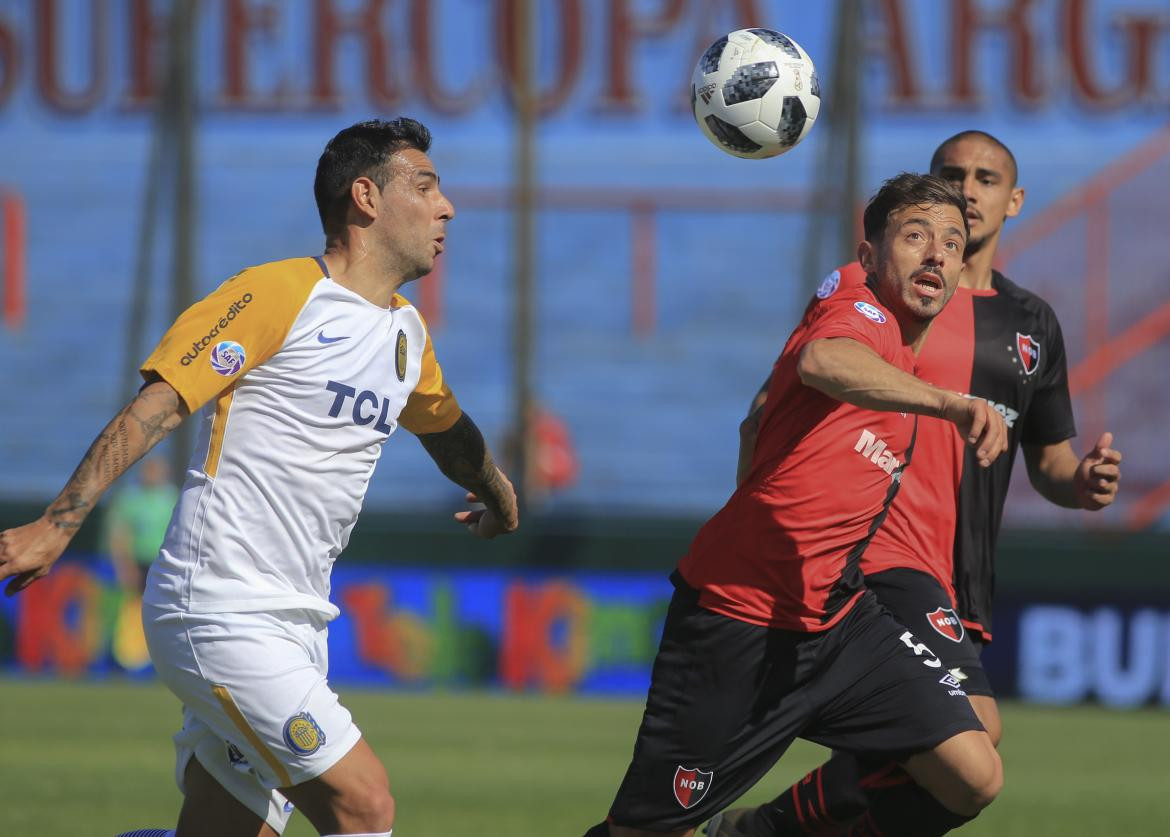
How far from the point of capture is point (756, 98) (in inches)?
254

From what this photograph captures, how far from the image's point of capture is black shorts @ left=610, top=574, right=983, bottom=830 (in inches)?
203

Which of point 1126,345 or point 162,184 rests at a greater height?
point 162,184

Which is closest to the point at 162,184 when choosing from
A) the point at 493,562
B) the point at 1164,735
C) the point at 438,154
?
the point at 438,154

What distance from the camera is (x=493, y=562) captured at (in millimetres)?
15398

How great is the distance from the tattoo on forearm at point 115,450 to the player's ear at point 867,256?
2190 millimetres

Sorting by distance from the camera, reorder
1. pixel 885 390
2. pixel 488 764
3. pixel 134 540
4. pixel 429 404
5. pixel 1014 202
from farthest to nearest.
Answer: pixel 134 540
pixel 488 764
pixel 1014 202
pixel 429 404
pixel 885 390

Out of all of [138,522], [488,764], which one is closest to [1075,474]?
[488,764]

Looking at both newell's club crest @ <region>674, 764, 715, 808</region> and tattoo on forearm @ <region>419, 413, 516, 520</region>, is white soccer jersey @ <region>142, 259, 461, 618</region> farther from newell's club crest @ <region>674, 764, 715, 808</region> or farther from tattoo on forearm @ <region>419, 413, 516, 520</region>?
newell's club crest @ <region>674, 764, 715, 808</region>

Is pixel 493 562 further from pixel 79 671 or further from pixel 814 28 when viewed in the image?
pixel 814 28

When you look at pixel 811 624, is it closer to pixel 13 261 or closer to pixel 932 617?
pixel 932 617

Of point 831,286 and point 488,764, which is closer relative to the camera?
point 831,286

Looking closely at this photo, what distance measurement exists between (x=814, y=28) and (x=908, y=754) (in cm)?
1685

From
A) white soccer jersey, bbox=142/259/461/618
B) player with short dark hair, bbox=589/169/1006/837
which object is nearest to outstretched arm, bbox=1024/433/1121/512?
player with short dark hair, bbox=589/169/1006/837

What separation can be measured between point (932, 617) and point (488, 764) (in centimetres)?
541
